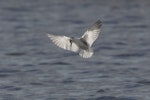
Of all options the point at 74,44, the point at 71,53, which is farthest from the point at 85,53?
the point at 71,53

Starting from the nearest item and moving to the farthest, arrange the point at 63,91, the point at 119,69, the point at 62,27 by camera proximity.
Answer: the point at 63,91, the point at 119,69, the point at 62,27

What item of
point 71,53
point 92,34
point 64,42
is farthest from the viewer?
point 71,53

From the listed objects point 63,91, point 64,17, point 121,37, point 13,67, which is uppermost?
point 64,17

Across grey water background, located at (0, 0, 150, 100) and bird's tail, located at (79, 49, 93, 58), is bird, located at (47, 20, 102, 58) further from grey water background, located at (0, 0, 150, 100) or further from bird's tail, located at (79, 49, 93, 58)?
grey water background, located at (0, 0, 150, 100)

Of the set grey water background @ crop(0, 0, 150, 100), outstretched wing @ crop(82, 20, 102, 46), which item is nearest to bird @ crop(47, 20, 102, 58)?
outstretched wing @ crop(82, 20, 102, 46)

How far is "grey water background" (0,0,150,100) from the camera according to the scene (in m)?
15.3

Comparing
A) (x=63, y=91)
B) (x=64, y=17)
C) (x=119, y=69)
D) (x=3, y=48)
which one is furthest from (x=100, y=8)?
(x=63, y=91)

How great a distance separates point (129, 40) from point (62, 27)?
7.06ft

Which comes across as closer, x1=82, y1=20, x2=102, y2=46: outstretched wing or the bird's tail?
the bird's tail

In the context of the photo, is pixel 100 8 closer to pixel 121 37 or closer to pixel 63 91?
pixel 121 37

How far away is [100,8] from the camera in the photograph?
76.0 ft

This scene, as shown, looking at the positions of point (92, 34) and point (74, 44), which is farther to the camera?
point (92, 34)

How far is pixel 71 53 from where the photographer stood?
18953 millimetres

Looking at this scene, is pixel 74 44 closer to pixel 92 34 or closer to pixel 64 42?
pixel 64 42
